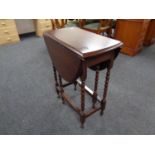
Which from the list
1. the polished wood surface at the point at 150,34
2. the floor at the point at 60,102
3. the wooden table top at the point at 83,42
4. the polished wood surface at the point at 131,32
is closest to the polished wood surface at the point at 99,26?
the polished wood surface at the point at 131,32

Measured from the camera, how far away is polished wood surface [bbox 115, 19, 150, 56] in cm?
253

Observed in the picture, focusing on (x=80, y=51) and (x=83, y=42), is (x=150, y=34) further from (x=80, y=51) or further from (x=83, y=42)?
(x=80, y=51)

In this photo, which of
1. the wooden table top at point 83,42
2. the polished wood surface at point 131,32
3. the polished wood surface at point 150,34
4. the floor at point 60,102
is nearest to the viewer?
the wooden table top at point 83,42

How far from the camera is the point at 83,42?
1.07 metres

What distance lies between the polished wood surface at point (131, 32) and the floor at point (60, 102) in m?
0.25

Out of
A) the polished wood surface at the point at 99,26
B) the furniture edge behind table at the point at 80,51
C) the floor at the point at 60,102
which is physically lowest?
the floor at the point at 60,102

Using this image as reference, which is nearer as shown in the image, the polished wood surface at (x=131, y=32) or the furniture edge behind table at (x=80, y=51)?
the furniture edge behind table at (x=80, y=51)

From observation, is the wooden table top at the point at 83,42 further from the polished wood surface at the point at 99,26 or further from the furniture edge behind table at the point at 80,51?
the polished wood surface at the point at 99,26

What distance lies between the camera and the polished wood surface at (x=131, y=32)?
99.5 inches

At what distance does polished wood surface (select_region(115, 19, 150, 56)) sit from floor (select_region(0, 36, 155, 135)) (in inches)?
9.8

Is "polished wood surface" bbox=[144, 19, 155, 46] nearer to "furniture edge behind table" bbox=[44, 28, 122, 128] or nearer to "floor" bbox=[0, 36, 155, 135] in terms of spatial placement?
"floor" bbox=[0, 36, 155, 135]

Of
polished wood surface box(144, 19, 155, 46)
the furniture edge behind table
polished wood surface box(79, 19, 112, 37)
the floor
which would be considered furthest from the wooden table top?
polished wood surface box(144, 19, 155, 46)

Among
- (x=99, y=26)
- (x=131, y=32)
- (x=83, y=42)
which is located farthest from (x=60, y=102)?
(x=131, y=32)

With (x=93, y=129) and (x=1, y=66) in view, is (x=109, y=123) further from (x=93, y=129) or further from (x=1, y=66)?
(x=1, y=66)
